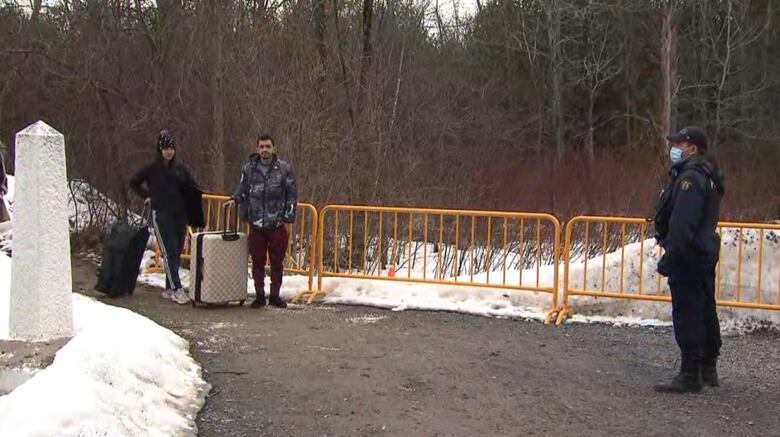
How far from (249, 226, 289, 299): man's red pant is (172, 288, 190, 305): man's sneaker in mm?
832

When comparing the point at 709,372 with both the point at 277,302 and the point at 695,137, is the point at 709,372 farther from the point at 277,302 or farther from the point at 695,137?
the point at 277,302

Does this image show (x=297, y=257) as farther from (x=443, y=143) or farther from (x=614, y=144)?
(x=614, y=144)

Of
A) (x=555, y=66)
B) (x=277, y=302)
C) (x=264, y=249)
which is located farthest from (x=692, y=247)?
(x=555, y=66)

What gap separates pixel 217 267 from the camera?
870cm

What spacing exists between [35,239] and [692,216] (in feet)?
14.7

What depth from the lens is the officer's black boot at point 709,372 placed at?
20.5 feet

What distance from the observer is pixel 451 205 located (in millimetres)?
19922

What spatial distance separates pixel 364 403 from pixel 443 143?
52.8ft

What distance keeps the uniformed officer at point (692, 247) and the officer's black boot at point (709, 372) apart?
46 mm

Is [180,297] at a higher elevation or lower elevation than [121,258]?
lower

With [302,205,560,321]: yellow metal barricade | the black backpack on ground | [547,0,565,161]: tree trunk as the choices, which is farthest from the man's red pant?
[547,0,565,161]: tree trunk

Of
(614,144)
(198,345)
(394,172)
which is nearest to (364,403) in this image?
(198,345)

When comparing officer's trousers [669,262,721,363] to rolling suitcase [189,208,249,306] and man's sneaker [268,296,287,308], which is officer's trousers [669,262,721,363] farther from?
rolling suitcase [189,208,249,306]

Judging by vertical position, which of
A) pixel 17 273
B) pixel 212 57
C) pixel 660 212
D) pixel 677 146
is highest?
pixel 212 57
